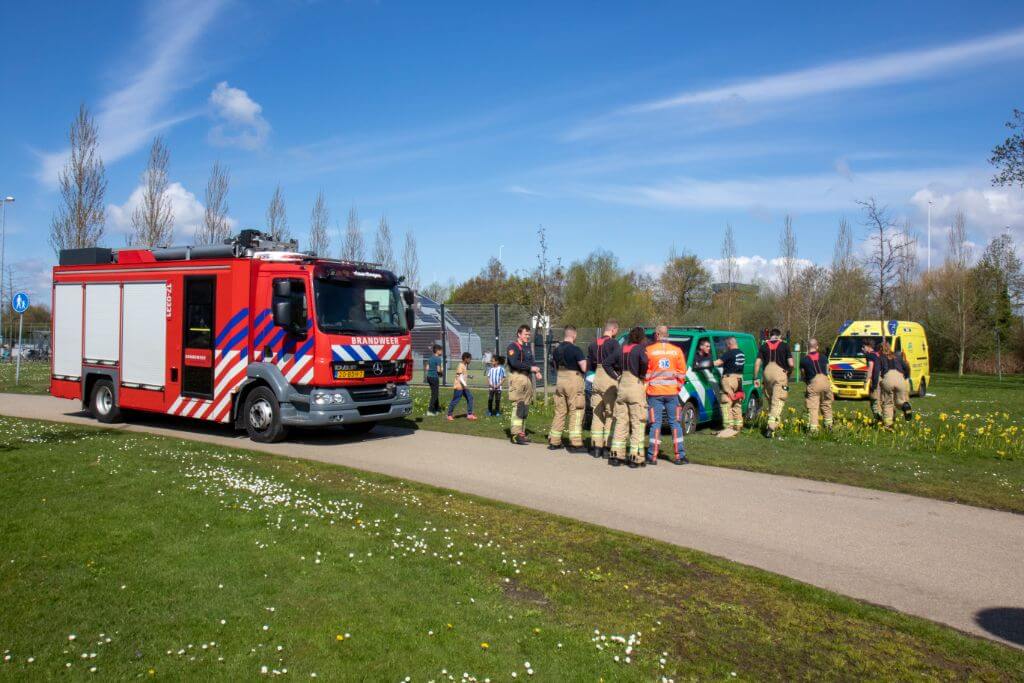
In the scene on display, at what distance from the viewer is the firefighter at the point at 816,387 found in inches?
556

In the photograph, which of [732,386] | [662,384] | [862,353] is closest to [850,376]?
[862,353]

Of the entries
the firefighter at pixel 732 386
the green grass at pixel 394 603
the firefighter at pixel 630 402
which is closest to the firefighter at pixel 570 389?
the firefighter at pixel 630 402

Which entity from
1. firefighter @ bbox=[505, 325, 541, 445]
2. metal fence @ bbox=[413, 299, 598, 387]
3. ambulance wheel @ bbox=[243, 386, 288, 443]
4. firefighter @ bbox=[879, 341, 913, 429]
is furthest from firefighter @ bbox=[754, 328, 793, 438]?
metal fence @ bbox=[413, 299, 598, 387]

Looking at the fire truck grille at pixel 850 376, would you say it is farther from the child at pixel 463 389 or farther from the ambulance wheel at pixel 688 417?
the child at pixel 463 389

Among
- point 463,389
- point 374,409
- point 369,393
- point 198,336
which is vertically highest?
point 198,336

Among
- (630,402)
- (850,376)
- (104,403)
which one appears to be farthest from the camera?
(850,376)

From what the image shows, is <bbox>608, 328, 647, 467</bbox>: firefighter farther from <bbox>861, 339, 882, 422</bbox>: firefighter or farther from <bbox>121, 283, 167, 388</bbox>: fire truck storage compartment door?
<bbox>121, 283, 167, 388</bbox>: fire truck storage compartment door

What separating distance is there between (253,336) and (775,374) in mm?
9135

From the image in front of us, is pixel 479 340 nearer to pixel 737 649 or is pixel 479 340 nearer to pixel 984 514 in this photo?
pixel 984 514

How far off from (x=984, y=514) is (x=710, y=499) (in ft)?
9.42

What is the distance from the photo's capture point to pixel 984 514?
8.34m

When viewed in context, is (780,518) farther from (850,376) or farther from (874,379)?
(850,376)

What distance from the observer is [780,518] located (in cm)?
818

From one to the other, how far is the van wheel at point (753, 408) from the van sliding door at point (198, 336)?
1065cm
